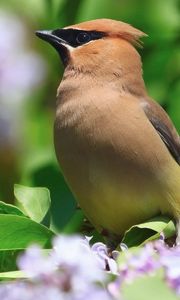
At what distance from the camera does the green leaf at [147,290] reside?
1.10 metres

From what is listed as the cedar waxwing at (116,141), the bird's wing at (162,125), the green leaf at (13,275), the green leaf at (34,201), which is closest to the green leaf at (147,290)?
the green leaf at (13,275)

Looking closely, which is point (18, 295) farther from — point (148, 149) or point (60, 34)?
point (60, 34)

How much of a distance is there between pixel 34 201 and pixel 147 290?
1.61 m

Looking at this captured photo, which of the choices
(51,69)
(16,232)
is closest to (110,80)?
(51,69)

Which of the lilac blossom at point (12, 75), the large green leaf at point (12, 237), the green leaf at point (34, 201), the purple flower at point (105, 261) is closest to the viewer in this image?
the purple flower at point (105, 261)

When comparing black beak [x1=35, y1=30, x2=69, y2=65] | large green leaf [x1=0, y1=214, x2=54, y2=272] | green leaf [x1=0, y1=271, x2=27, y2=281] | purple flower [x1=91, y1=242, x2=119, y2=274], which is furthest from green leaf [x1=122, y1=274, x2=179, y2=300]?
black beak [x1=35, y1=30, x2=69, y2=65]

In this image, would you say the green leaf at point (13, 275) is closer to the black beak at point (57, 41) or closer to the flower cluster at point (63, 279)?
the flower cluster at point (63, 279)

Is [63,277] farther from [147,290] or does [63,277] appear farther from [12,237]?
[12,237]

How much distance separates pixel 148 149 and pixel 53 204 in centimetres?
41

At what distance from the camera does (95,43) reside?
350 centimetres

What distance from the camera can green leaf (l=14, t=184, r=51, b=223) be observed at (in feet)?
8.88

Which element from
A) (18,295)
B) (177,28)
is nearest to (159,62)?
(177,28)

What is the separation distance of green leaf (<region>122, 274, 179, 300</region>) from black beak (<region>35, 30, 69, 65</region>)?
2437 millimetres

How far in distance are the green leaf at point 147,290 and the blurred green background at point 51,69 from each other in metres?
1.88
